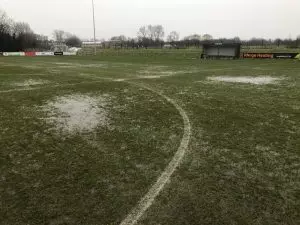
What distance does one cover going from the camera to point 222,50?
158 feet

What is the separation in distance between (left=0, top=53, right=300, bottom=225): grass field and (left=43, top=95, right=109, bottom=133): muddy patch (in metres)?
0.04

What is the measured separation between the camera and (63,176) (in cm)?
595

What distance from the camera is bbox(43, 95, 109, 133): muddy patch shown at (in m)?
9.37

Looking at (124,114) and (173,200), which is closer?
(173,200)

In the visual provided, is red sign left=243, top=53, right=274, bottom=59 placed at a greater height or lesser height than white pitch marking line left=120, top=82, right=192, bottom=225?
greater

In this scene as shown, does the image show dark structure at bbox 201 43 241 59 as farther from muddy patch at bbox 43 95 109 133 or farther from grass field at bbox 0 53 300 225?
muddy patch at bbox 43 95 109 133

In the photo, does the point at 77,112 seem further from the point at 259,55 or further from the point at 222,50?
the point at 259,55

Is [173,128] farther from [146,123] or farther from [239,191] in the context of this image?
[239,191]

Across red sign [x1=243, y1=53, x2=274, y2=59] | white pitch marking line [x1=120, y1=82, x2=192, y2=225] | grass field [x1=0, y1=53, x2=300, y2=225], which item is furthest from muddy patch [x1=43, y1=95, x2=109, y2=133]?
red sign [x1=243, y1=53, x2=274, y2=59]

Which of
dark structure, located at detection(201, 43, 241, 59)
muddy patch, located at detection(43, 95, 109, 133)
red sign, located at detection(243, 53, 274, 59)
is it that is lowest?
muddy patch, located at detection(43, 95, 109, 133)

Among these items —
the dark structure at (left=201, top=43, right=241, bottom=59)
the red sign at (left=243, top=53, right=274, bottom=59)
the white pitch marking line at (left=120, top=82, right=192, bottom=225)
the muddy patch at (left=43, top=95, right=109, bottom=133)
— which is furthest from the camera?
the dark structure at (left=201, top=43, right=241, bottom=59)

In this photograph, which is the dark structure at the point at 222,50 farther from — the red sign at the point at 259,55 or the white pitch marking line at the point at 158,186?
the white pitch marking line at the point at 158,186

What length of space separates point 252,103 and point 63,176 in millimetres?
9044

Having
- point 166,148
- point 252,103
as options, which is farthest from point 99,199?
point 252,103
